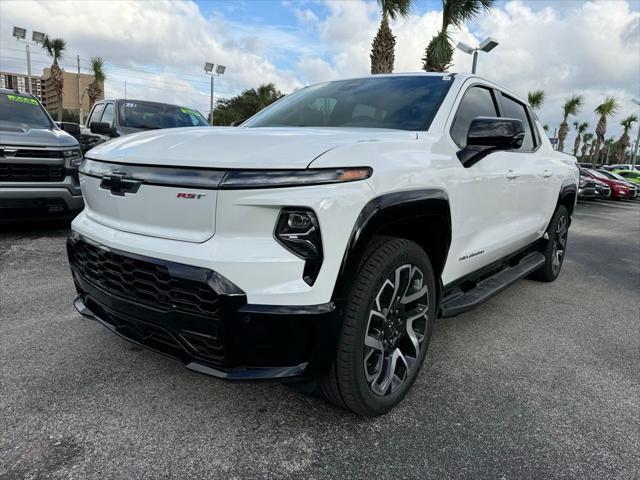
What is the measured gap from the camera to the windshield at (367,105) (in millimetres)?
2783

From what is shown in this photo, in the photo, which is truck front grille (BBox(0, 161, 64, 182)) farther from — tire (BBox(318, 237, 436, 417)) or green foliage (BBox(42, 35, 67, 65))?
green foliage (BBox(42, 35, 67, 65))

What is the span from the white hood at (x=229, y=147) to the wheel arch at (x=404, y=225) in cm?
31

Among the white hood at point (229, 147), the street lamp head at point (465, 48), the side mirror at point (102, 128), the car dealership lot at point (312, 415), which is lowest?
the car dealership lot at point (312, 415)

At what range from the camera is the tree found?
48844mm

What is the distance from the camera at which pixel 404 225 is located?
2295 millimetres

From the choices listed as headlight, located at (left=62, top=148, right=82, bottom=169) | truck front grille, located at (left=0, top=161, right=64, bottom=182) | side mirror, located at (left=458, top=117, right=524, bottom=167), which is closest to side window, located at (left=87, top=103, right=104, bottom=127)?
headlight, located at (left=62, top=148, right=82, bottom=169)

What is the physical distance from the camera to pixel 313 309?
182cm

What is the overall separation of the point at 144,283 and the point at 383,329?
1.08 meters

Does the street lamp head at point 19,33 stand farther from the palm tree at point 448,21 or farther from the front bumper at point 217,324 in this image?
the front bumper at point 217,324

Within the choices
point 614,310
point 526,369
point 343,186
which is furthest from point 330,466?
point 614,310

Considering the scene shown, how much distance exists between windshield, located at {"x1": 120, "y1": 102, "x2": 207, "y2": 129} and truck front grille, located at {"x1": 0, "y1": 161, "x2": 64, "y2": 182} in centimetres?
292

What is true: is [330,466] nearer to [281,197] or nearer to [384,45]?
[281,197]

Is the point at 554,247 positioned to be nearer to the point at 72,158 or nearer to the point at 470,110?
the point at 470,110

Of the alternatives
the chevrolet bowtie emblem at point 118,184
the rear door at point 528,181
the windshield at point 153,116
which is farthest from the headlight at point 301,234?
the windshield at point 153,116
